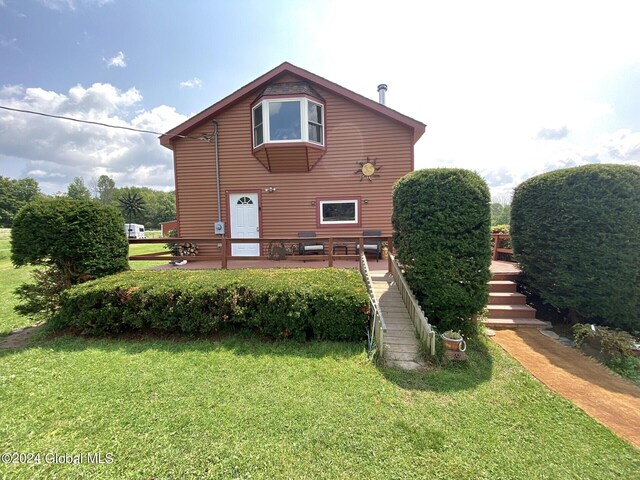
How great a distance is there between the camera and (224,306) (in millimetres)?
4168

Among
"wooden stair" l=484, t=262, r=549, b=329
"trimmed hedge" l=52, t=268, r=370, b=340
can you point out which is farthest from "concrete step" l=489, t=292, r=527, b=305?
"trimmed hedge" l=52, t=268, r=370, b=340

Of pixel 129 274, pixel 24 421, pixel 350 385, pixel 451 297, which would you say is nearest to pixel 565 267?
pixel 451 297

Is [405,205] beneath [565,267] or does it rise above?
above

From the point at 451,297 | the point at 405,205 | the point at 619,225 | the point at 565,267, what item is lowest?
the point at 451,297

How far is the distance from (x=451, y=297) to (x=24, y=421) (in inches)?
201

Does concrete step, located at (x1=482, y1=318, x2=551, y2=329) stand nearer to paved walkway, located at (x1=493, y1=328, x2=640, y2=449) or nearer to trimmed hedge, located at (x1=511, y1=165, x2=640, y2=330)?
paved walkway, located at (x1=493, y1=328, x2=640, y2=449)

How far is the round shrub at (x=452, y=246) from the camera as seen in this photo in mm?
3957

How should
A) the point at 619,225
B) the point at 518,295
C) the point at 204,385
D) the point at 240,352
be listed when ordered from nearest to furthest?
1. the point at 204,385
2. the point at 240,352
3. the point at 619,225
4. the point at 518,295

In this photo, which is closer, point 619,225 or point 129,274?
point 619,225

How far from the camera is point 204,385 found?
3.00 m

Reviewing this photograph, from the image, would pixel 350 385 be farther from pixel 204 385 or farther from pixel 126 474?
pixel 126 474

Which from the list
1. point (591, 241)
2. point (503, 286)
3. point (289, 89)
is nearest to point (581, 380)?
point (591, 241)

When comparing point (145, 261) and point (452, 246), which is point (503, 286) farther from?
point (145, 261)

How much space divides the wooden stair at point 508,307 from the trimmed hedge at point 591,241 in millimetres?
453
